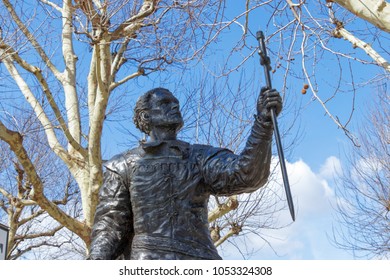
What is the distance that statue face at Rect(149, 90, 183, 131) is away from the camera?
10.8 feet

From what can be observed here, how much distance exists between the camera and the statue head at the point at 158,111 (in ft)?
10.8

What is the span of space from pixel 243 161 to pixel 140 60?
6.18m

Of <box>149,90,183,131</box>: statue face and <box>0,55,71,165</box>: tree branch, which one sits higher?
<box>0,55,71,165</box>: tree branch

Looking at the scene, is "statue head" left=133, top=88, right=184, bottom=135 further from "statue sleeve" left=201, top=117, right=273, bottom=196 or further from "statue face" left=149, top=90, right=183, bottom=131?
"statue sleeve" left=201, top=117, right=273, bottom=196

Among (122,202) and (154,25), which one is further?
(154,25)

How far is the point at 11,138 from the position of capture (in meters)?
6.40

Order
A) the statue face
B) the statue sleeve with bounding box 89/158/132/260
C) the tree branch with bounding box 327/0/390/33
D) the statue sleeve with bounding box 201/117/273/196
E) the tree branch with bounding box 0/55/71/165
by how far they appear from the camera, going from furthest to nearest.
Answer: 1. the tree branch with bounding box 0/55/71/165
2. the tree branch with bounding box 327/0/390/33
3. the statue face
4. the statue sleeve with bounding box 89/158/132/260
5. the statue sleeve with bounding box 201/117/273/196

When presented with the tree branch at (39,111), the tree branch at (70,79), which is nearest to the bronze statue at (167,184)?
the tree branch at (39,111)

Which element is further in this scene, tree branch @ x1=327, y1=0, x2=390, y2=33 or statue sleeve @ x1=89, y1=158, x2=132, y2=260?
tree branch @ x1=327, y1=0, x2=390, y2=33

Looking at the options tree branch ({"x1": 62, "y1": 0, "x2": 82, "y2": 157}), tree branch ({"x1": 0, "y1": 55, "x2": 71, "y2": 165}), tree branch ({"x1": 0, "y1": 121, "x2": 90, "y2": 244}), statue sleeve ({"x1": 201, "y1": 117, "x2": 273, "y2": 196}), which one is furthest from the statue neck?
tree branch ({"x1": 62, "y1": 0, "x2": 82, "y2": 157})

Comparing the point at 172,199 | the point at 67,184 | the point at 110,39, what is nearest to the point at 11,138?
the point at 110,39

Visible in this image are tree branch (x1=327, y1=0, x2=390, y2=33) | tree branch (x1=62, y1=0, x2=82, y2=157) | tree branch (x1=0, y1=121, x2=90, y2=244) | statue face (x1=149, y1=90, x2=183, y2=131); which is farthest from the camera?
tree branch (x1=62, y1=0, x2=82, y2=157)

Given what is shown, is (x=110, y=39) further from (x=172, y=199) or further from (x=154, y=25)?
(x=172, y=199)
